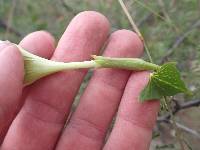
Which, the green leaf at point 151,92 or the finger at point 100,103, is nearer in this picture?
the green leaf at point 151,92

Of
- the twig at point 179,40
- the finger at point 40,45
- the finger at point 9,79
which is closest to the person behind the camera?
the finger at point 9,79

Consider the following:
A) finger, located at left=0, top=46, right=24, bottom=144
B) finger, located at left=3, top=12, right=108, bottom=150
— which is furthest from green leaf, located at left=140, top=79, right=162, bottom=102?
finger, located at left=0, top=46, right=24, bottom=144

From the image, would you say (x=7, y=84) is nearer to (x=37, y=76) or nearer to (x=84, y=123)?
(x=37, y=76)

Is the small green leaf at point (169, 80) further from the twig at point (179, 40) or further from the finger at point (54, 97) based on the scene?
the twig at point (179, 40)

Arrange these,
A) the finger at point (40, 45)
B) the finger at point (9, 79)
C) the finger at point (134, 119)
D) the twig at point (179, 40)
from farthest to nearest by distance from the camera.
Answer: the twig at point (179, 40) < the finger at point (40, 45) < the finger at point (134, 119) < the finger at point (9, 79)

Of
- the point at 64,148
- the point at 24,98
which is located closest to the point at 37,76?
the point at 24,98

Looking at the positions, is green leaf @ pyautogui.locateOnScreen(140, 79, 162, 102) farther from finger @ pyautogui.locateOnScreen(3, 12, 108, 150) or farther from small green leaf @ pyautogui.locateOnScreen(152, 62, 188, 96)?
finger @ pyautogui.locateOnScreen(3, 12, 108, 150)

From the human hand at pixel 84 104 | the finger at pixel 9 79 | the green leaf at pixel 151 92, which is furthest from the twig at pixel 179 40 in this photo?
the finger at pixel 9 79
